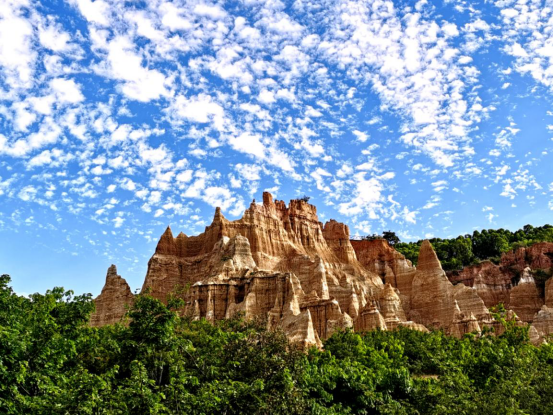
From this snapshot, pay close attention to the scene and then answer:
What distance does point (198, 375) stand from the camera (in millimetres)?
22766

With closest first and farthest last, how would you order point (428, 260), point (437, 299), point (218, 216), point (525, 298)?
point (525, 298), point (437, 299), point (428, 260), point (218, 216)

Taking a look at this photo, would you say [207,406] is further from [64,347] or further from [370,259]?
[370,259]

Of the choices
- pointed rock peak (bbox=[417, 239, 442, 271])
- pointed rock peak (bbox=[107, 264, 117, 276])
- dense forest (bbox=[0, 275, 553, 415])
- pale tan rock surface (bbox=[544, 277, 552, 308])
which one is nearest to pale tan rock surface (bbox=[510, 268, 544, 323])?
pale tan rock surface (bbox=[544, 277, 552, 308])

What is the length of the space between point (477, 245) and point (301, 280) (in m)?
52.7

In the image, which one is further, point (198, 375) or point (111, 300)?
point (111, 300)

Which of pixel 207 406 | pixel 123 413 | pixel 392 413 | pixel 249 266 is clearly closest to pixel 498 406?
pixel 392 413

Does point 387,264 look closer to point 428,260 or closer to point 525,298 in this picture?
point 428,260

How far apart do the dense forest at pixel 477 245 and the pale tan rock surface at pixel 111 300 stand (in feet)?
164

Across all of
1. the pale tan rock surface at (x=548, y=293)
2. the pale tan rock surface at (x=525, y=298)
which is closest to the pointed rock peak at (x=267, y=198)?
the pale tan rock surface at (x=525, y=298)

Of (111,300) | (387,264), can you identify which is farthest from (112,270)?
(387,264)

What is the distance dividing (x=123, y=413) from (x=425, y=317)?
63.1 meters

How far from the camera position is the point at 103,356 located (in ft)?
83.6

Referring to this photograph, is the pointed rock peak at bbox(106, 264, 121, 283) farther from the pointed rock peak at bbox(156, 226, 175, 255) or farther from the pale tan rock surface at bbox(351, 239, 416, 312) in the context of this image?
the pale tan rock surface at bbox(351, 239, 416, 312)

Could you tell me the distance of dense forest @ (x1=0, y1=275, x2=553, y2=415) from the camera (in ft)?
55.7
